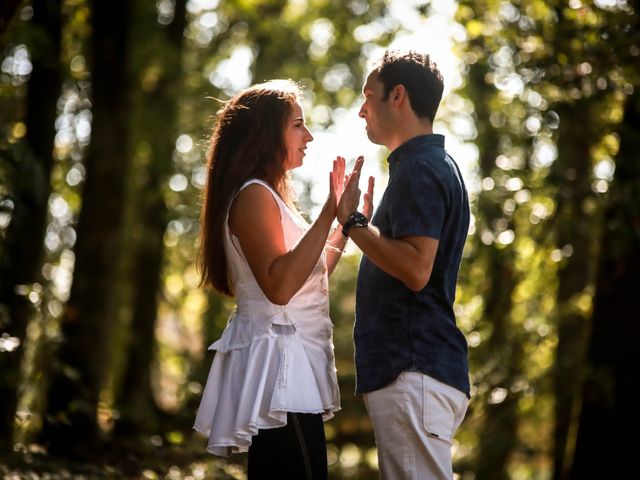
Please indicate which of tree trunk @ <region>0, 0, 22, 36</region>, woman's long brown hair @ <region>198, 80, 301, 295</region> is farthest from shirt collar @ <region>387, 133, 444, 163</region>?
tree trunk @ <region>0, 0, 22, 36</region>

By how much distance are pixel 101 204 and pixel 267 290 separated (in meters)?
6.28

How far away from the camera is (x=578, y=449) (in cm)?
780

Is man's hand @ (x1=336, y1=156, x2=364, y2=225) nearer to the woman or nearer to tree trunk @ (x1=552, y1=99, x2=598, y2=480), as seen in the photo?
the woman

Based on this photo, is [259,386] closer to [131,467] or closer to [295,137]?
[295,137]

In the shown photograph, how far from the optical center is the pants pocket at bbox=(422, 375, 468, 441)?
3629 millimetres

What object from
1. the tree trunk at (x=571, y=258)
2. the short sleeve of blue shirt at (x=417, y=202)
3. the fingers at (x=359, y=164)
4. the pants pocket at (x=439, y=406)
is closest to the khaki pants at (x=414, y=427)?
the pants pocket at (x=439, y=406)

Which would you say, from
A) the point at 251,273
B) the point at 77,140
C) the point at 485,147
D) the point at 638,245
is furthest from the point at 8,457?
the point at 485,147

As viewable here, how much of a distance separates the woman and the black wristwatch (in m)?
0.09

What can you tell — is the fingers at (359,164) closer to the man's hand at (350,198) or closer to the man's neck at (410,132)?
the man's hand at (350,198)

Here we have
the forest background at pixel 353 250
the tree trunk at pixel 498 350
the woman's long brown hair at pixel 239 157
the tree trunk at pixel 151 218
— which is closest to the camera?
the woman's long brown hair at pixel 239 157

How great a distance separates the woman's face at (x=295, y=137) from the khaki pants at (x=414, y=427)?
1084mm

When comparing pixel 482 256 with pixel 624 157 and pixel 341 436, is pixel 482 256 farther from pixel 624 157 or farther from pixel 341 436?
pixel 341 436

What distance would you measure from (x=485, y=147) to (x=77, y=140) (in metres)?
5.69

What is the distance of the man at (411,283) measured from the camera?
362 centimetres
